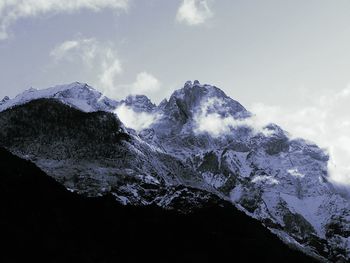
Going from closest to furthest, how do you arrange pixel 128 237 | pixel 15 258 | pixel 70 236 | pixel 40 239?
pixel 15 258, pixel 40 239, pixel 70 236, pixel 128 237

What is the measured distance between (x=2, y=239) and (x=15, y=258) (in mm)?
7387

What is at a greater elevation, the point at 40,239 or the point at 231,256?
the point at 231,256

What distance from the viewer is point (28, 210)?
17475 cm

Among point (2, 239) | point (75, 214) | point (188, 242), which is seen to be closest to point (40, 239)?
point (2, 239)

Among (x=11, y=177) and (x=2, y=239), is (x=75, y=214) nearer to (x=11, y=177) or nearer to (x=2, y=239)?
(x=11, y=177)

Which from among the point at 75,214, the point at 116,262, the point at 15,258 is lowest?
the point at 15,258

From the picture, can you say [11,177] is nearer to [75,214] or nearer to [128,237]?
[75,214]

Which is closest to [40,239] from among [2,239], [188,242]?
[2,239]

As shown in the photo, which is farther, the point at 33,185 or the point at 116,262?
the point at 33,185

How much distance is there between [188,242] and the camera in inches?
7726

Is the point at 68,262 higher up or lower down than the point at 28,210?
lower down

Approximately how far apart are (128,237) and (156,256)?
11.5 meters

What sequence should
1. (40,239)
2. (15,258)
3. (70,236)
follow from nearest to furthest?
(15,258)
(40,239)
(70,236)

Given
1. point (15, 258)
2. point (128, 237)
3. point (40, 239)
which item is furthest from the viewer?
point (128, 237)
